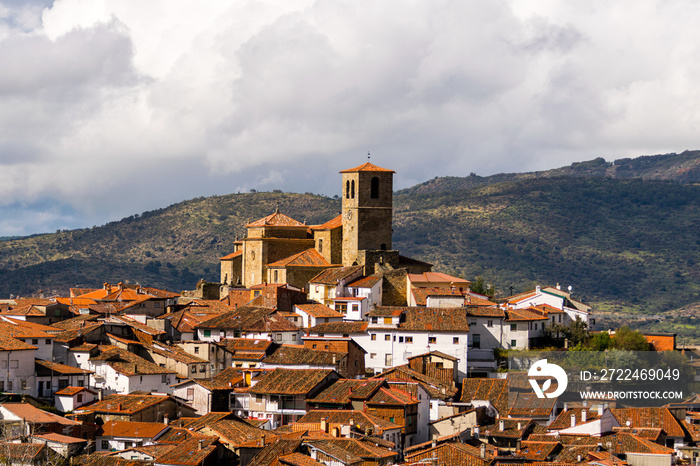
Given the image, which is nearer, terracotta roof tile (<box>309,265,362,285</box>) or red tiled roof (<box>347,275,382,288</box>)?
red tiled roof (<box>347,275,382,288</box>)

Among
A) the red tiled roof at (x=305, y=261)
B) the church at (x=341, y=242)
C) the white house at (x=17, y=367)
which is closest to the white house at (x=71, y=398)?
the white house at (x=17, y=367)

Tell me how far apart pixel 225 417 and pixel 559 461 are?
1692 cm

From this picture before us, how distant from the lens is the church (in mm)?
84688

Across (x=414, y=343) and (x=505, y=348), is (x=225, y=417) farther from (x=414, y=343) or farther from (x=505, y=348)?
(x=505, y=348)

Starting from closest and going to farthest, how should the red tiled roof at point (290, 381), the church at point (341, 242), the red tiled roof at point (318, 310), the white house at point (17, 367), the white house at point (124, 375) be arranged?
the white house at point (17, 367) → the red tiled roof at point (290, 381) → the white house at point (124, 375) → the red tiled roof at point (318, 310) → the church at point (341, 242)

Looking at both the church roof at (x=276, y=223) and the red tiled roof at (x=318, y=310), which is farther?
the church roof at (x=276, y=223)

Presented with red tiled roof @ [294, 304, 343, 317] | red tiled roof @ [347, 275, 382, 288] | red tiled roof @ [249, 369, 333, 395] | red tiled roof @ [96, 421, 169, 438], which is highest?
red tiled roof @ [347, 275, 382, 288]

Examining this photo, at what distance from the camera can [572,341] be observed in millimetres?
75375

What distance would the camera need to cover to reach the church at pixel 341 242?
84.7m

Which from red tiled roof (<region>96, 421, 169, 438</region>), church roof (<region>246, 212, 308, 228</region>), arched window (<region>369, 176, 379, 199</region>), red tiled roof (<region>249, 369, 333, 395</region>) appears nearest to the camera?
red tiled roof (<region>96, 421, 169, 438</region>)

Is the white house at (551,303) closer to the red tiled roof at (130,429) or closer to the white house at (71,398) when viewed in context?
the white house at (71,398)

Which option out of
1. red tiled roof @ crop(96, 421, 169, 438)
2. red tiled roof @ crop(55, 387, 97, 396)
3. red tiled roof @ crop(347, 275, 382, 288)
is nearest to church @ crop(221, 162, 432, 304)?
red tiled roof @ crop(347, 275, 382, 288)

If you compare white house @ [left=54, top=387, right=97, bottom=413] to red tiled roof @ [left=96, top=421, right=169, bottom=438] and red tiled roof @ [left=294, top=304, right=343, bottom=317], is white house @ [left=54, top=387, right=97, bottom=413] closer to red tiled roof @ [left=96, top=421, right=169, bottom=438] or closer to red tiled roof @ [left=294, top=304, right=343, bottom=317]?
red tiled roof @ [left=96, top=421, right=169, bottom=438]

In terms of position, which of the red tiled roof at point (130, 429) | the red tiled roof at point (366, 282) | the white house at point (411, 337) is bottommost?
the red tiled roof at point (130, 429)
